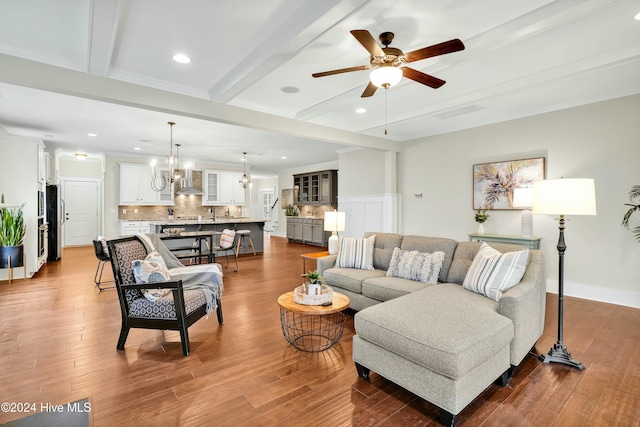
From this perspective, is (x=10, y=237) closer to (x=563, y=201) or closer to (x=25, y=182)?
(x=25, y=182)

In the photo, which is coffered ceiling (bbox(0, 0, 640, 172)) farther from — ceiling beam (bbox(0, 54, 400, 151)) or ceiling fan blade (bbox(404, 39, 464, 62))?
ceiling fan blade (bbox(404, 39, 464, 62))

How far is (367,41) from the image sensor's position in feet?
7.27

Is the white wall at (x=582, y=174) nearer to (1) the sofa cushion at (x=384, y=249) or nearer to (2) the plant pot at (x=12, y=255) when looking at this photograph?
(1) the sofa cushion at (x=384, y=249)

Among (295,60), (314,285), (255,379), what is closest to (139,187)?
(295,60)

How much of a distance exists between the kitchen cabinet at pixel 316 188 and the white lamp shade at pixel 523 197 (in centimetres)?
564

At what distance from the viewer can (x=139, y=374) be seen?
2410 millimetres

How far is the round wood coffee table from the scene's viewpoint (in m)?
2.64

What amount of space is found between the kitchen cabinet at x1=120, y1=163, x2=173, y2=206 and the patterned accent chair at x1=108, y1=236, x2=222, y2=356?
21.8ft

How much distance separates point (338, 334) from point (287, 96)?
3.13 metres

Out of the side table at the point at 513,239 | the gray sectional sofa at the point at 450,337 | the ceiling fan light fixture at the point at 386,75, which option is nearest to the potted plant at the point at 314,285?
the gray sectional sofa at the point at 450,337

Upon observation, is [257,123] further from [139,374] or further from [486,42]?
[139,374]

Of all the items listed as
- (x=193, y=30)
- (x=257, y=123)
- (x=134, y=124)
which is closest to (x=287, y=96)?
(x=257, y=123)

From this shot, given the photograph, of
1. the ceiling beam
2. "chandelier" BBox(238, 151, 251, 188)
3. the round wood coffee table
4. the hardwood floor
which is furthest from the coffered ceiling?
"chandelier" BBox(238, 151, 251, 188)

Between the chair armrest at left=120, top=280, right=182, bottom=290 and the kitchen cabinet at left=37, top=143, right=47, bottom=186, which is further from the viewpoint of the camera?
the kitchen cabinet at left=37, top=143, right=47, bottom=186
